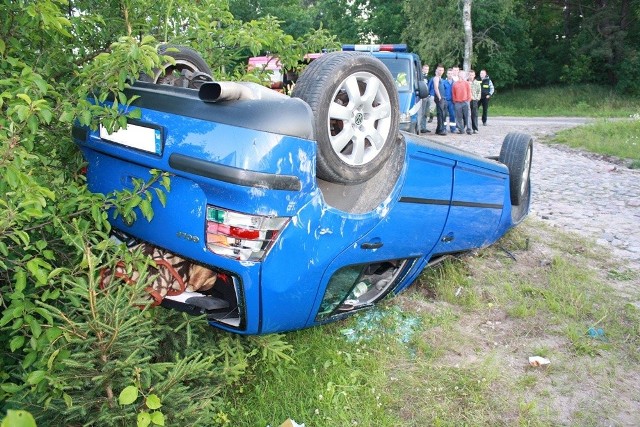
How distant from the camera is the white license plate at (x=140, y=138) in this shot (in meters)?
2.86

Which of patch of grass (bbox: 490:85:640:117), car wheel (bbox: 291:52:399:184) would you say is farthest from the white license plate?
patch of grass (bbox: 490:85:640:117)

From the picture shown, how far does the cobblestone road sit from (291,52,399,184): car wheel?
319 cm

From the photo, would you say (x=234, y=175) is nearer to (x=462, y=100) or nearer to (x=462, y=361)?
(x=462, y=361)

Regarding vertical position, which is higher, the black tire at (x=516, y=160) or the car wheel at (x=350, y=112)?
the car wheel at (x=350, y=112)

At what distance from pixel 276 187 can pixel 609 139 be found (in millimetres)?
12658

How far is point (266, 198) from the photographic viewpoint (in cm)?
267

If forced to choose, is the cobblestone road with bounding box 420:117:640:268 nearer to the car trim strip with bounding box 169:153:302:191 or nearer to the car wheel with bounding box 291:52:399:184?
the car wheel with bounding box 291:52:399:184

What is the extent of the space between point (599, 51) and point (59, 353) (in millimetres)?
34631

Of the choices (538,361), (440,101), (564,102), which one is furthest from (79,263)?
(564,102)

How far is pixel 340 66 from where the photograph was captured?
3.06m

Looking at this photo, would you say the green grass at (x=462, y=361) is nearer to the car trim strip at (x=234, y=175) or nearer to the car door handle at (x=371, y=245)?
the car door handle at (x=371, y=245)

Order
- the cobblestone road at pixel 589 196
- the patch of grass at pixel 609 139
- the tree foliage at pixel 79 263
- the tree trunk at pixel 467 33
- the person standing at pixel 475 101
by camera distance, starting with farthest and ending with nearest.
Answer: the tree trunk at pixel 467 33 < the person standing at pixel 475 101 < the patch of grass at pixel 609 139 < the cobblestone road at pixel 589 196 < the tree foliage at pixel 79 263

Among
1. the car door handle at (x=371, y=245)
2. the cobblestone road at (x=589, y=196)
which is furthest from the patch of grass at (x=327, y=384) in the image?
the cobblestone road at (x=589, y=196)

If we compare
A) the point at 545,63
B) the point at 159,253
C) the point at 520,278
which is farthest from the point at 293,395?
the point at 545,63
